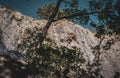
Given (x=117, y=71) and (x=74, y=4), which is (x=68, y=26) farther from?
(x=74, y=4)

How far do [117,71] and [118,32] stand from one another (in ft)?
128

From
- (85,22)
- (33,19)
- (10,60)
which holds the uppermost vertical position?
(33,19)

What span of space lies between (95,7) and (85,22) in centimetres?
151

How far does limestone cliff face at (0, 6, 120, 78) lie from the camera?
162 feet

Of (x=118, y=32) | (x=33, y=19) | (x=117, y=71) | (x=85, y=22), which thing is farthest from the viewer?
(x=33, y=19)

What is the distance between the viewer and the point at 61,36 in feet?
166

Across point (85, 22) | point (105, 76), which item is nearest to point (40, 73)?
point (85, 22)

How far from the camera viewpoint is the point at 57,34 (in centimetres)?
5100

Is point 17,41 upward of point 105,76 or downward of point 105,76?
upward

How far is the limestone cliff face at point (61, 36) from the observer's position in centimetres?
4938

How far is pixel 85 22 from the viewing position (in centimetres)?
1534

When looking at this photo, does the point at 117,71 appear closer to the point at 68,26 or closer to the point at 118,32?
the point at 68,26

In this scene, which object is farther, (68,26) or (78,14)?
(68,26)

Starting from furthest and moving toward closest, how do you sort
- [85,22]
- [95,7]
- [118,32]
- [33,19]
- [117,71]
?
[33,19]
[117,71]
[85,22]
[95,7]
[118,32]
